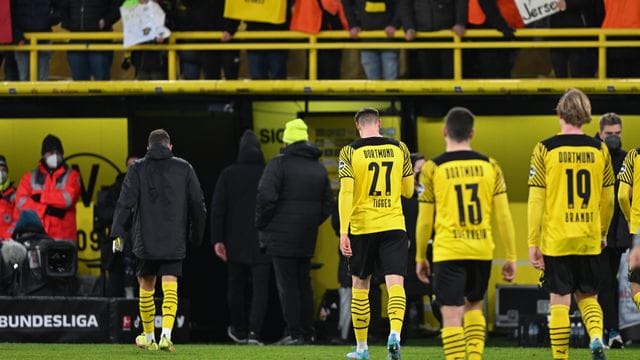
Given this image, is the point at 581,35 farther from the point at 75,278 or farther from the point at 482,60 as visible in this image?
the point at 75,278

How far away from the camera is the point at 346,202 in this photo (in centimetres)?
1227

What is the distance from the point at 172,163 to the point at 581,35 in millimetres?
5347

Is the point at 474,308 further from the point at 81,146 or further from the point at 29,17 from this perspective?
the point at 81,146

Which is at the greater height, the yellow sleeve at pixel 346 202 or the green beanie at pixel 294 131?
the green beanie at pixel 294 131

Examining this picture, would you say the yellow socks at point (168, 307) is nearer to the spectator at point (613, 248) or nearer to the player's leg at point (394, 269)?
the player's leg at point (394, 269)

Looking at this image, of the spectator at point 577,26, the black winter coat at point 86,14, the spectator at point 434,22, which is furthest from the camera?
the black winter coat at point 86,14

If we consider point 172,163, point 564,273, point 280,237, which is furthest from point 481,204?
point 280,237

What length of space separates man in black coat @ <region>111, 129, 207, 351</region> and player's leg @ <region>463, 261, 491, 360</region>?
4.16 metres

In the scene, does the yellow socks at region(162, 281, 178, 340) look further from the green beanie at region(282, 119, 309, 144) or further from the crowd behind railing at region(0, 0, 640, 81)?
the crowd behind railing at region(0, 0, 640, 81)

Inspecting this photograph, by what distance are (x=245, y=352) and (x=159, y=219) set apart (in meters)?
1.41

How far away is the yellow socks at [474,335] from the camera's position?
1027 centimetres

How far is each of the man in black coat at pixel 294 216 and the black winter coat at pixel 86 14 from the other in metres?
3.18

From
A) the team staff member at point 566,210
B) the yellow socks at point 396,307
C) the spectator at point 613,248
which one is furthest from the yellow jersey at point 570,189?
the spectator at point 613,248

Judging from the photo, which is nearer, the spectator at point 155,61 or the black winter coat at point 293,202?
the black winter coat at point 293,202
